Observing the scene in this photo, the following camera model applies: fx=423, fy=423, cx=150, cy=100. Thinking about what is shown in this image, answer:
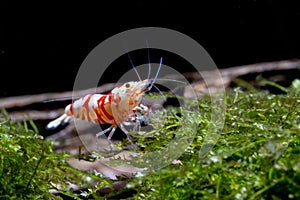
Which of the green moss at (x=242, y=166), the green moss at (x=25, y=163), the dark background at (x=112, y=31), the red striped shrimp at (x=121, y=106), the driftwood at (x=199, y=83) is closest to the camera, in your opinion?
the green moss at (x=242, y=166)

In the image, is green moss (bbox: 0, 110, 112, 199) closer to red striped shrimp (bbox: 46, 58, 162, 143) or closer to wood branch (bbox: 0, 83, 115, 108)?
red striped shrimp (bbox: 46, 58, 162, 143)

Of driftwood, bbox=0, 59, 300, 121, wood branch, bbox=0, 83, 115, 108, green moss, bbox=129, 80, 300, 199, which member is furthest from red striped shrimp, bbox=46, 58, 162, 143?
wood branch, bbox=0, 83, 115, 108

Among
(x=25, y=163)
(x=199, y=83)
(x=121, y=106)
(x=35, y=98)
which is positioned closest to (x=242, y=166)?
(x=25, y=163)

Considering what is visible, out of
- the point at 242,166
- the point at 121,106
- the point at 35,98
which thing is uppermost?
the point at 242,166

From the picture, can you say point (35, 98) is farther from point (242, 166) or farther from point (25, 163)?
point (242, 166)

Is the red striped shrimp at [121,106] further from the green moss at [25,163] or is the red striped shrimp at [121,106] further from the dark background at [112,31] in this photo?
the dark background at [112,31]

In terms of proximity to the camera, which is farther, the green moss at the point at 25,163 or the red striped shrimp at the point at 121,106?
the red striped shrimp at the point at 121,106

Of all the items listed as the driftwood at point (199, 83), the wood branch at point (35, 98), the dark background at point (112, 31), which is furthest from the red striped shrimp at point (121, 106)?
the dark background at point (112, 31)

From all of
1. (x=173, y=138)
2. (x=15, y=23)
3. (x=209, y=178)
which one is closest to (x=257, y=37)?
(x=15, y=23)
